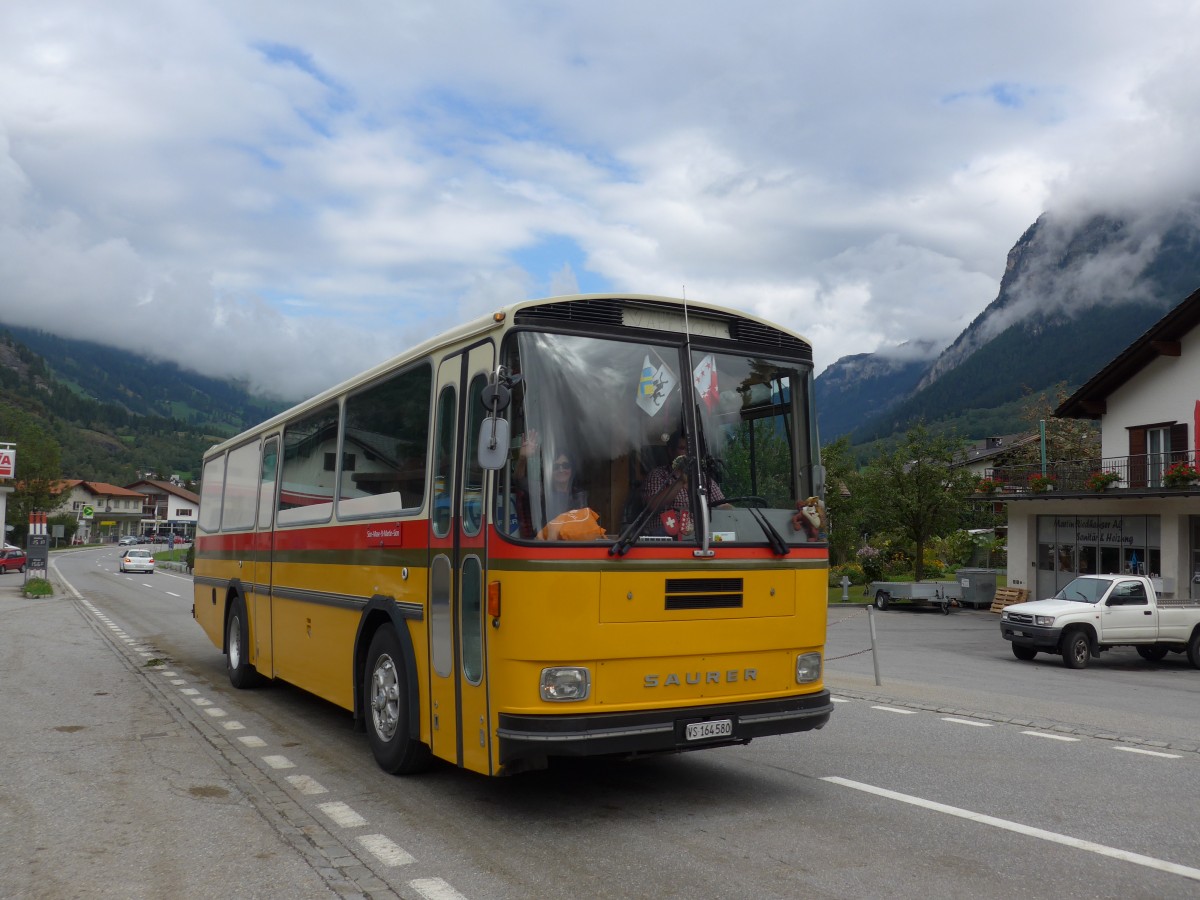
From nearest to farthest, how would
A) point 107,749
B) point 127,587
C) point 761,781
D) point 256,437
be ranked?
point 761,781
point 107,749
point 256,437
point 127,587

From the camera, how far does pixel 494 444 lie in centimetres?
602

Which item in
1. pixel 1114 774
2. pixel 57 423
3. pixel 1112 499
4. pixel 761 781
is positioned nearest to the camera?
pixel 761 781

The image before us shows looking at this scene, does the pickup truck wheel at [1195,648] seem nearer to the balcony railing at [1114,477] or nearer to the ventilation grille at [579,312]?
the balcony railing at [1114,477]

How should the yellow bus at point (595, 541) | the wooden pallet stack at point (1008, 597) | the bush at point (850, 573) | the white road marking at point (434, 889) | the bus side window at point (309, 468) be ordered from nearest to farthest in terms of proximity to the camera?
1. the white road marking at point (434, 889)
2. the yellow bus at point (595, 541)
3. the bus side window at point (309, 468)
4. the wooden pallet stack at point (1008, 597)
5. the bush at point (850, 573)

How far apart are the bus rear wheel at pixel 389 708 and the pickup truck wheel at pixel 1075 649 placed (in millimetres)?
15702

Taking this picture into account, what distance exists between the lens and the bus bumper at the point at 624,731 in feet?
19.5

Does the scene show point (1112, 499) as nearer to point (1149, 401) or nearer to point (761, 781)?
point (1149, 401)

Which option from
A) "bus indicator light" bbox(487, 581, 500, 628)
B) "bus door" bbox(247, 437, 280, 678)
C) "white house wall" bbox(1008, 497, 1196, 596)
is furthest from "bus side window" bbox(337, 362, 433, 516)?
"white house wall" bbox(1008, 497, 1196, 596)

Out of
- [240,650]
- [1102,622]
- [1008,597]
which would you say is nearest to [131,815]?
[240,650]

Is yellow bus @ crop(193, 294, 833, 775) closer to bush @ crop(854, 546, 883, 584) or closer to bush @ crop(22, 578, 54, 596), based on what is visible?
bush @ crop(22, 578, 54, 596)

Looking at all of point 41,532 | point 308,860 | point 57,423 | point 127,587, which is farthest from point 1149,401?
point 57,423

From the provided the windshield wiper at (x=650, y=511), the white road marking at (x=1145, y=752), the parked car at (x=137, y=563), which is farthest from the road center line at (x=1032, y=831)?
the parked car at (x=137, y=563)

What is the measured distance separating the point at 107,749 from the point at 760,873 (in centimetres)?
614

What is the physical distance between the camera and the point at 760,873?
536 cm
